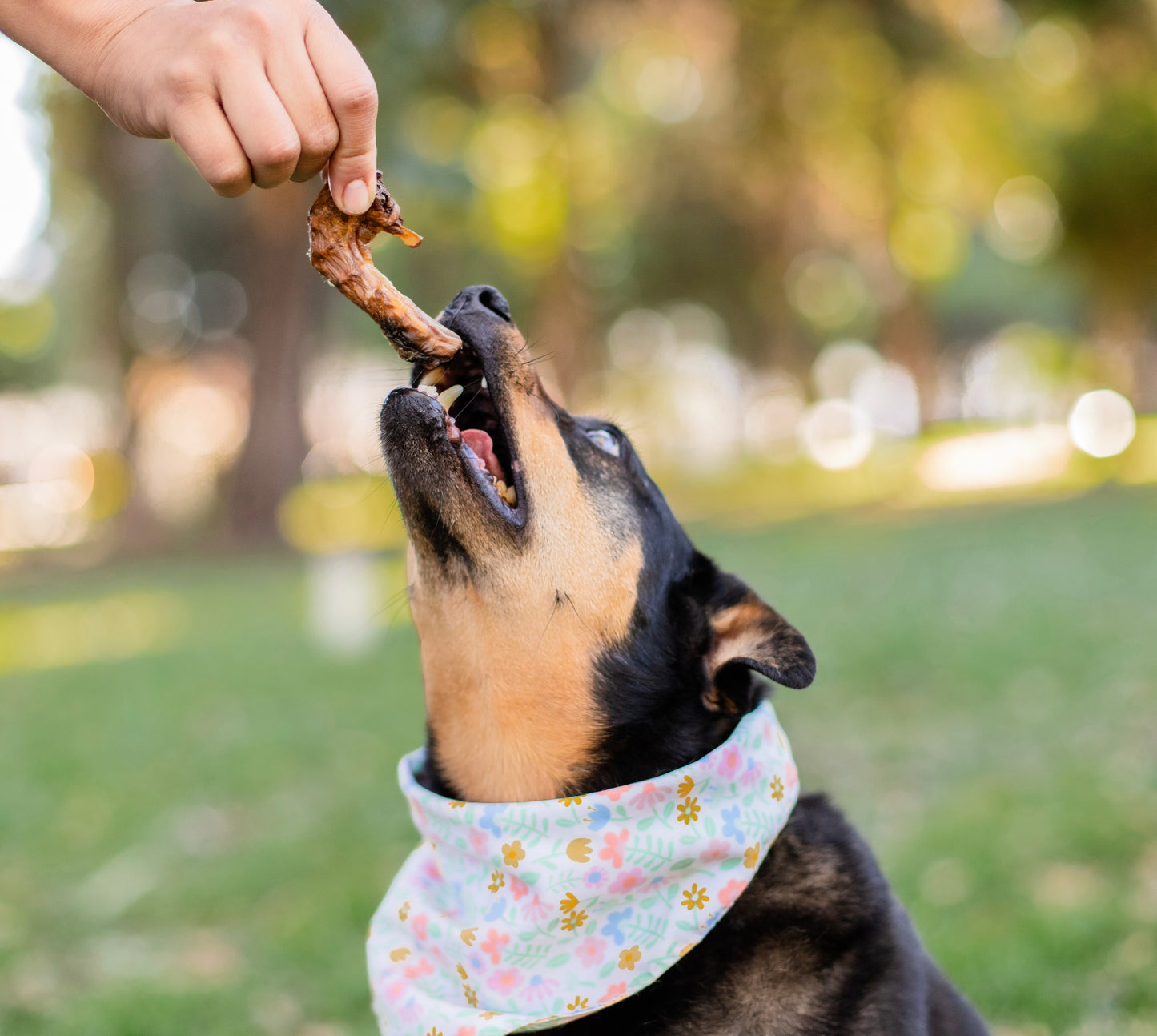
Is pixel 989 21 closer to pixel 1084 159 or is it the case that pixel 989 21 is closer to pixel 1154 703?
pixel 1084 159

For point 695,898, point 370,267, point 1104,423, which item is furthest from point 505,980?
point 1104,423

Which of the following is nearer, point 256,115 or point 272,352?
point 256,115

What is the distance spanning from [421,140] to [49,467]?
2541cm

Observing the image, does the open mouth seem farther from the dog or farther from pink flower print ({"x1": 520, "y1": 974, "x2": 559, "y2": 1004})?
pink flower print ({"x1": 520, "y1": 974, "x2": 559, "y2": 1004})

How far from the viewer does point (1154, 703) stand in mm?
7258

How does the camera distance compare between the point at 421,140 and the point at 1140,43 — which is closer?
the point at 1140,43

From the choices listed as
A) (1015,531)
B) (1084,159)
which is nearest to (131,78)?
(1015,531)

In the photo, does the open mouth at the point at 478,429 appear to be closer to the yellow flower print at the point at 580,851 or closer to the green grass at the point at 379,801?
the yellow flower print at the point at 580,851

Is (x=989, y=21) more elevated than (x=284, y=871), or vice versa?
(x=989, y=21)

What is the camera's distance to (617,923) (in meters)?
2.96

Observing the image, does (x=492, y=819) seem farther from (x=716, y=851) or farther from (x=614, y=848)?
(x=716, y=851)

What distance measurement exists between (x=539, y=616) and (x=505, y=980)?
3.22 feet

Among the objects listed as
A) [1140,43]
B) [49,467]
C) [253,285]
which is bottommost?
[49,467]

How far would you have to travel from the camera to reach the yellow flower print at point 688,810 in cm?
296
